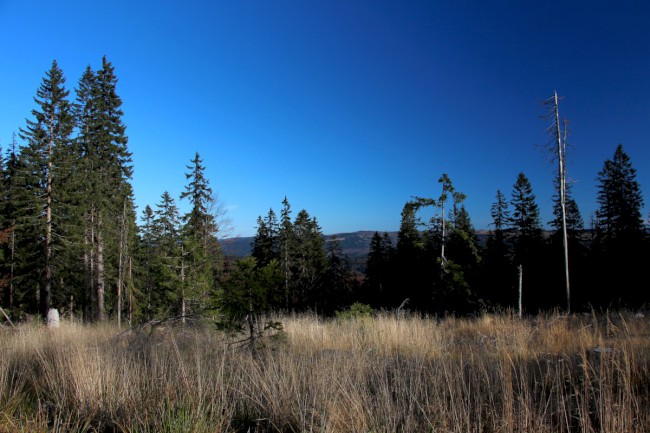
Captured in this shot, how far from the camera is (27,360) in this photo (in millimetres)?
5594

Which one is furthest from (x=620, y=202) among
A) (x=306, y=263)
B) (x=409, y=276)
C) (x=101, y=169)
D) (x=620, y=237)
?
(x=101, y=169)

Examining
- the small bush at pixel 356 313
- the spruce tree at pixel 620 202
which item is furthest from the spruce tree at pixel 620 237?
the small bush at pixel 356 313

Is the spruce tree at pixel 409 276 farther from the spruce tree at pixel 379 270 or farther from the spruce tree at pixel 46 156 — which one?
the spruce tree at pixel 46 156

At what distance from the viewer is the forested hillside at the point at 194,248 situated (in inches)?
595

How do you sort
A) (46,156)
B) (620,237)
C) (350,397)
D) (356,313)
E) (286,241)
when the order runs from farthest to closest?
(286,241), (620,237), (46,156), (356,313), (350,397)

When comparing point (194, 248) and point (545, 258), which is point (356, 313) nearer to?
point (194, 248)

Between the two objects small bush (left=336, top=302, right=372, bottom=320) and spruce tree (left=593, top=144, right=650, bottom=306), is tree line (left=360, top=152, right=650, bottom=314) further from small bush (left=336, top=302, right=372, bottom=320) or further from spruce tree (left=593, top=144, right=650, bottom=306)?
small bush (left=336, top=302, right=372, bottom=320)

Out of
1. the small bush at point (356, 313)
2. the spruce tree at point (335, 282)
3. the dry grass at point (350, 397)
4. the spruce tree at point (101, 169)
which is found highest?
the spruce tree at point (101, 169)

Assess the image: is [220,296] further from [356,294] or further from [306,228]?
[356,294]

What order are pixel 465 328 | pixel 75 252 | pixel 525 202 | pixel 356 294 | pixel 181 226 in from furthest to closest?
1. pixel 356 294
2. pixel 525 202
3. pixel 75 252
4. pixel 181 226
5. pixel 465 328

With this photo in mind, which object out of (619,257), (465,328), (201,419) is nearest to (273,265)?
(201,419)

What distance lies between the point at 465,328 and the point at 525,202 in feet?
103

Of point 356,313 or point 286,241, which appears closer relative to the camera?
point 356,313

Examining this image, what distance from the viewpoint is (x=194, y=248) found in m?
14.3
